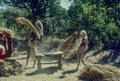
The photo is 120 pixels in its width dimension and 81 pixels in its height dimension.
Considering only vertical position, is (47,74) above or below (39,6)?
below

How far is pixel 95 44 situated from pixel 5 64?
8217 mm

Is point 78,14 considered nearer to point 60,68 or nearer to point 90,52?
point 90,52

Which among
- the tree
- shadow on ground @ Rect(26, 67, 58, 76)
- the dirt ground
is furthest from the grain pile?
the tree

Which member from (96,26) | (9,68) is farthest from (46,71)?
(96,26)

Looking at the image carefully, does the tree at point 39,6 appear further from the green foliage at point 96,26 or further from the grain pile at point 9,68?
the grain pile at point 9,68

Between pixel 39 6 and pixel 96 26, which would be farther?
pixel 39 6

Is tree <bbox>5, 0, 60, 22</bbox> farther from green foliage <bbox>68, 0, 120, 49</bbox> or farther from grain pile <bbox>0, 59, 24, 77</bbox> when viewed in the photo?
grain pile <bbox>0, 59, 24, 77</bbox>

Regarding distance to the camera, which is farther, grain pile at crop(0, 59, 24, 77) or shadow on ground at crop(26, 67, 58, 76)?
shadow on ground at crop(26, 67, 58, 76)

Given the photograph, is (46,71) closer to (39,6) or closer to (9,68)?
(9,68)

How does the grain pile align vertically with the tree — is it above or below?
below

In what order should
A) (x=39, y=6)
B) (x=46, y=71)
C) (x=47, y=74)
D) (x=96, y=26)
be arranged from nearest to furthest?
(x=47, y=74) < (x=46, y=71) < (x=96, y=26) < (x=39, y=6)

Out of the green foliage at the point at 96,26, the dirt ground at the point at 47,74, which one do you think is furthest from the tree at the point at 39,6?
the dirt ground at the point at 47,74

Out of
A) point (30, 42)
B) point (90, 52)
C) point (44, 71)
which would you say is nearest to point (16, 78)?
Answer: point (44, 71)

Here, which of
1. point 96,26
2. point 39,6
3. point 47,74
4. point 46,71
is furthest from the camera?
point 39,6
